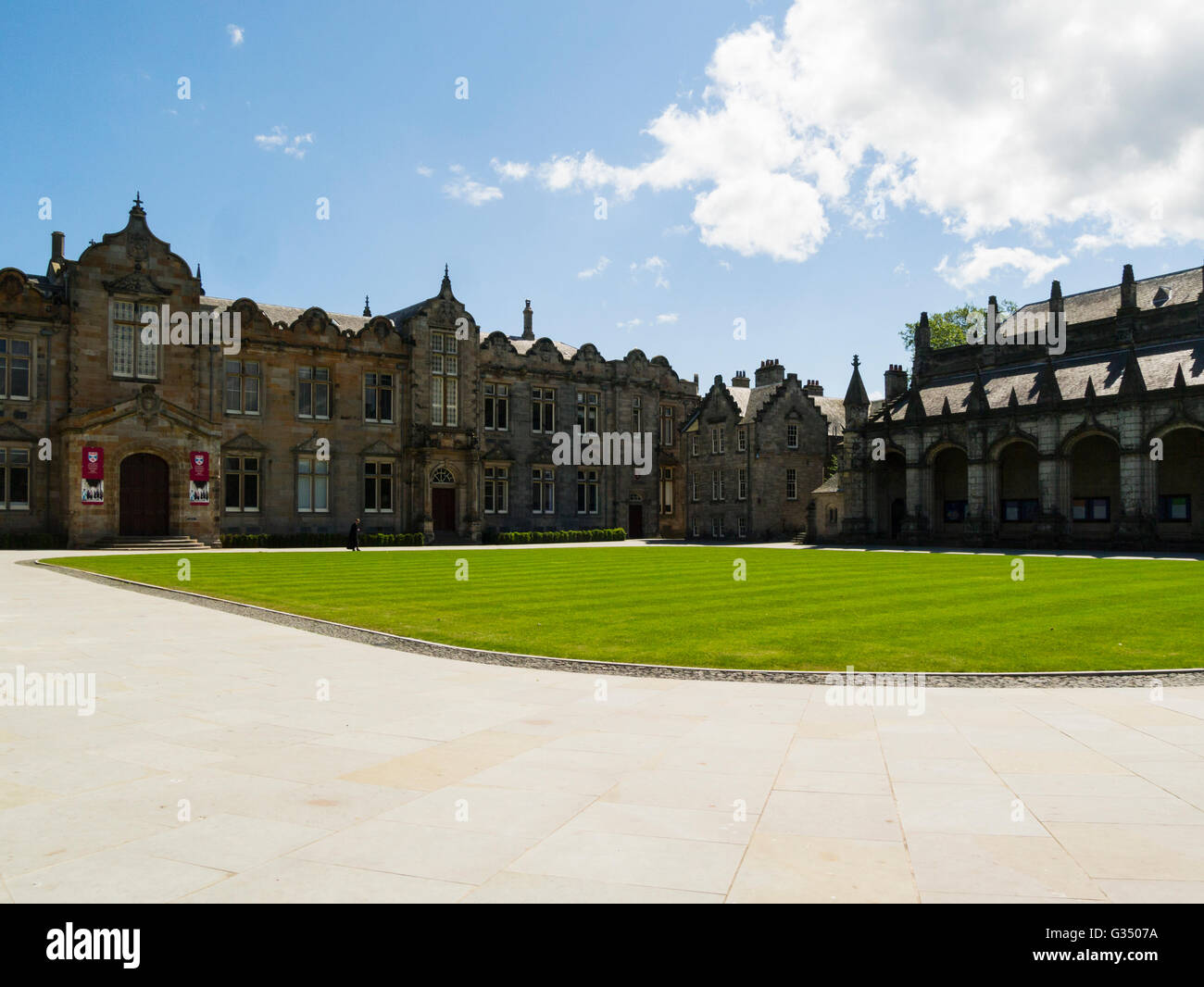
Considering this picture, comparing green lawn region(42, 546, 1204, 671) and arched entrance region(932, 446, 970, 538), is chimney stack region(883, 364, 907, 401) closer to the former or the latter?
arched entrance region(932, 446, 970, 538)

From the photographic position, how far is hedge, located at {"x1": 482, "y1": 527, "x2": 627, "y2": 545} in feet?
188

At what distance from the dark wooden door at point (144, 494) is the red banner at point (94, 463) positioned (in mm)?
1280

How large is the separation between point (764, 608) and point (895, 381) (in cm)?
5453

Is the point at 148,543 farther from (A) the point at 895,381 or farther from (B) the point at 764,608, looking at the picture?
(A) the point at 895,381

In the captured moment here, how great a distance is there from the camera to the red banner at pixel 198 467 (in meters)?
45.2

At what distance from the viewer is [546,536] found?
58.7m

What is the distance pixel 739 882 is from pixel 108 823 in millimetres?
4083

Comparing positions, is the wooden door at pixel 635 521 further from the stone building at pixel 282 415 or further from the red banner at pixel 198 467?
the red banner at pixel 198 467

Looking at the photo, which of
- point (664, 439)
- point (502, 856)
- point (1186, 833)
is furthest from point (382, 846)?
point (664, 439)

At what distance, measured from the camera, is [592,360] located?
6431 centimetres
